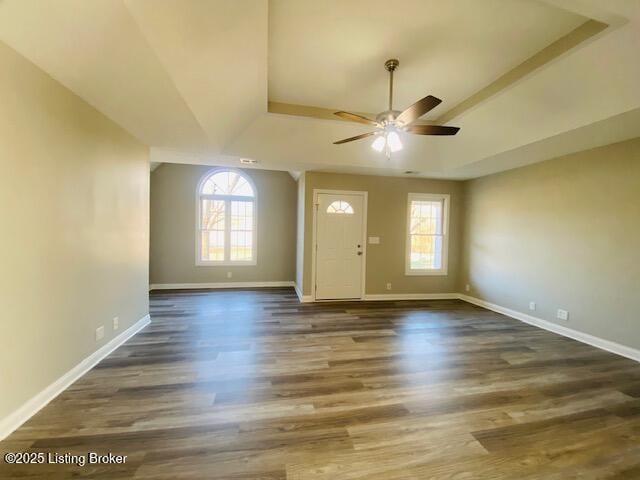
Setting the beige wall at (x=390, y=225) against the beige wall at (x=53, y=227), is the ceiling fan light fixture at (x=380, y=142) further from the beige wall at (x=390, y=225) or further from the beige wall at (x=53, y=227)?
the beige wall at (x=53, y=227)

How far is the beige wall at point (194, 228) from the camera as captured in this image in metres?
5.71

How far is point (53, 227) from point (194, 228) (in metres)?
3.92

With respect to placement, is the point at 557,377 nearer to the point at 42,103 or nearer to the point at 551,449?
the point at 551,449

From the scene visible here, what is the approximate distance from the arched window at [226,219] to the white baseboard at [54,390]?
302 cm

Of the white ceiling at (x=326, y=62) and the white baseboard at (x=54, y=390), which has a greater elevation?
the white ceiling at (x=326, y=62)

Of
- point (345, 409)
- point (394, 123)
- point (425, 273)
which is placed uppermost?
point (394, 123)

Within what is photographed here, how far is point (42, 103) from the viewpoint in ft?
6.22

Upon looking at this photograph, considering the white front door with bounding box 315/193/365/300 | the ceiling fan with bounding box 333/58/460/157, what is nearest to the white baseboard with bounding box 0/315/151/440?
the white front door with bounding box 315/193/365/300

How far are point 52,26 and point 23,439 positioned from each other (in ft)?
8.33

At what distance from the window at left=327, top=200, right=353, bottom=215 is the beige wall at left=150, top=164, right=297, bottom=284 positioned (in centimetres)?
156

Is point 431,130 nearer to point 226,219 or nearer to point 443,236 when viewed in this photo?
point 443,236

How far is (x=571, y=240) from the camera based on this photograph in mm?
3604

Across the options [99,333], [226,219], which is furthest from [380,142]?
[226,219]

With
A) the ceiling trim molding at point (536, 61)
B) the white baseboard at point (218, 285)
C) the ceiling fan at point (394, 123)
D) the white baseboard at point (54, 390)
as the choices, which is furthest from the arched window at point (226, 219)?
the ceiling trim molding at point (536, 61)
